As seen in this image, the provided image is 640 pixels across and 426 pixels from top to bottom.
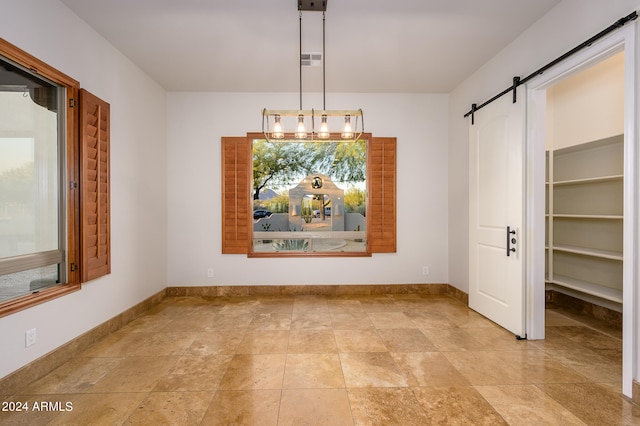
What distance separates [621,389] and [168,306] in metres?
4.69

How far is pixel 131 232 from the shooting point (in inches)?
146

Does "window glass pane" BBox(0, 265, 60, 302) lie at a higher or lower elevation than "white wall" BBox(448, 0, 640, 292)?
lower

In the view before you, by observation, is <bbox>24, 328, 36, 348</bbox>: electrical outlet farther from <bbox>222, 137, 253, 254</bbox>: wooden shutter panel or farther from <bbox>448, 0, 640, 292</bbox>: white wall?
<bbox>448, 0, 640, 292</bbox>: white wall

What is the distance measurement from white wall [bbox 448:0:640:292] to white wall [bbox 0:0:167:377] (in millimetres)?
4357

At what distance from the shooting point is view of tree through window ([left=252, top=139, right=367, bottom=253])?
5.04 meters

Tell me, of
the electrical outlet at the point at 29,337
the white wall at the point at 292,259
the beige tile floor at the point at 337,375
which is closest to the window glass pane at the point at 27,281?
the electrical outlet at the point at 29,337

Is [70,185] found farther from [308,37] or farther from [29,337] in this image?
[308,37]

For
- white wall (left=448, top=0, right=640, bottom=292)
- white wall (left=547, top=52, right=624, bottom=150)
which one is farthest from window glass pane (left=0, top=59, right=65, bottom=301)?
white wall (left=547, top=52, right=624, bottom=150)

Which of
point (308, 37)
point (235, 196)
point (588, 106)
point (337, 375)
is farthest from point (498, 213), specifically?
point (235, 196)

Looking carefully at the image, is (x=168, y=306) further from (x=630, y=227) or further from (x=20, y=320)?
(x=630, y=227)

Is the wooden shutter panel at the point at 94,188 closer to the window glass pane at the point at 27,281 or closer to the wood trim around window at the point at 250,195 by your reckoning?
the window glass pane at the point at 27,281

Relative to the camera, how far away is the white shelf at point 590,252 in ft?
10.5

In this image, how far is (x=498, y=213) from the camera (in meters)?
3.41

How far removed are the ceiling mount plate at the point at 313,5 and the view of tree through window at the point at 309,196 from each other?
8.06 feet
